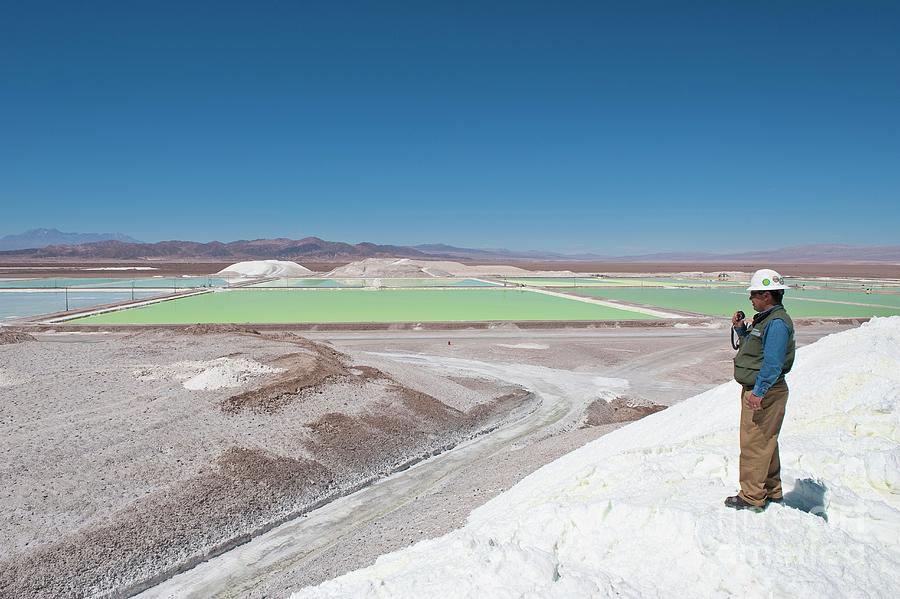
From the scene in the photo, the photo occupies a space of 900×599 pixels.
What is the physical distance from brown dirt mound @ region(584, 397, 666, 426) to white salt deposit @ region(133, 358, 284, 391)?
5569 millimetres

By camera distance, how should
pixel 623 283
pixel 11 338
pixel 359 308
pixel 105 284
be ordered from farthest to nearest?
pixel 623 283, pixel 105 284, pixel 359 308, pixel 11 338

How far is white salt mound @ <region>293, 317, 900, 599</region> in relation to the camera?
3131mm

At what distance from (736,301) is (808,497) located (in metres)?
32.4

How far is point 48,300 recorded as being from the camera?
102 feet

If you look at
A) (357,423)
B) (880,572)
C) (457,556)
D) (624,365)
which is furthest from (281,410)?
(624,365)

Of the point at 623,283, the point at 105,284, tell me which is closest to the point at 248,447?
the point at 105,284

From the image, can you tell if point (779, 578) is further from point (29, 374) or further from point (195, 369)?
point (29, 374)

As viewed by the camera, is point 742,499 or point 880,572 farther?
point 742,499

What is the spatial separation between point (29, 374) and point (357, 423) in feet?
18.9

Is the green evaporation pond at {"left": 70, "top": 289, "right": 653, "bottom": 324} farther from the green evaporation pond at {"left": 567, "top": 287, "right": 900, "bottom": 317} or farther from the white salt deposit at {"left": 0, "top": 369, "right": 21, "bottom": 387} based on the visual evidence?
the white salt deposit at {"left": 0, "top": 369, "right": 21, "bottom": 387}

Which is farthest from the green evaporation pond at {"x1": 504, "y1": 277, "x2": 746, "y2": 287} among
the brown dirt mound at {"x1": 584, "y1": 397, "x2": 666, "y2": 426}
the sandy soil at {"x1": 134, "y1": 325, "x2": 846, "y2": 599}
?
the brown dirt mound at {"x1": 584, "y1": 397, "x2": 666, "y2": 426}

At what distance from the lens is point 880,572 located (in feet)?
10.4

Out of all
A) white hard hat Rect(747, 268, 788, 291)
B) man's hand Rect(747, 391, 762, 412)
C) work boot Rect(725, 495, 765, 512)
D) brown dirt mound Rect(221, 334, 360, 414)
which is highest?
white hard hat Rect(747, 268, 788, 291)

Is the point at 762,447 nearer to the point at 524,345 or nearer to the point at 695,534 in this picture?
the point at 695,534
